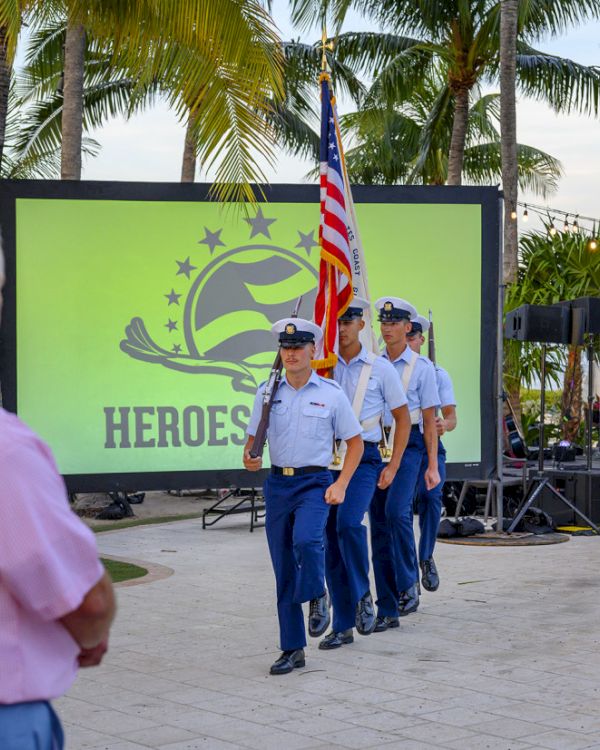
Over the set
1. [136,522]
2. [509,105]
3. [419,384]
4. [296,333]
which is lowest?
[136,522]

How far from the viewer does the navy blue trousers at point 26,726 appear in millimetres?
2238

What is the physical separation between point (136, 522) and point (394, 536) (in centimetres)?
823

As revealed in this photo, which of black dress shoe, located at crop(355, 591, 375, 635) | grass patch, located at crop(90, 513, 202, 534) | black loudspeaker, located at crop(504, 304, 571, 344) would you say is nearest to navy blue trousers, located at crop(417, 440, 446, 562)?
black dress shoe, located at crop(355, 591, 375, 635)

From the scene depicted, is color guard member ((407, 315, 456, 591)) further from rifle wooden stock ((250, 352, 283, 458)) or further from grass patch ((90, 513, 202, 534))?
grass patch ((90, 513, 202, 534))

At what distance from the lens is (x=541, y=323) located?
45.3 feet

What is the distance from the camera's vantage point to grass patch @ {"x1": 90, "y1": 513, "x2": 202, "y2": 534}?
611 inches

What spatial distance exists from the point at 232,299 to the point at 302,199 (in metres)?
1.19

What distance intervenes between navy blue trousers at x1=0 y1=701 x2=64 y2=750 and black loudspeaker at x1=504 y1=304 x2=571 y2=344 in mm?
11694

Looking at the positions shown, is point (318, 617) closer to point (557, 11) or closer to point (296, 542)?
point (296, 542)

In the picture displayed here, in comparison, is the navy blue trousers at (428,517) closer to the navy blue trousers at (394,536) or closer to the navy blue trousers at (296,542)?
the navy blue trousers at (394,536)

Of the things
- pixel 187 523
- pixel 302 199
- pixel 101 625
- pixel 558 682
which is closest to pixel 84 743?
pixel 558 682

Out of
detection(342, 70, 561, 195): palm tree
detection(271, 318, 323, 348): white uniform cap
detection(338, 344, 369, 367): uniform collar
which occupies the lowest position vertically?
detection(338, 344, 369, 367): uniform collar

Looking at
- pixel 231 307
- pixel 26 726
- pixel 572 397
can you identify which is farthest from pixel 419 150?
pixel 26 726

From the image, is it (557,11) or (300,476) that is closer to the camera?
(300,476)
